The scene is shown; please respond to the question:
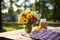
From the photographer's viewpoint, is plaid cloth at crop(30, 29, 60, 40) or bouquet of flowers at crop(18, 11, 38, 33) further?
bouquet of flowers at crop(18, 11, 38, 33)

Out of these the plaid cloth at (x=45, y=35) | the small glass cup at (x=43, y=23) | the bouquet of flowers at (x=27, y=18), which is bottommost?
the plaid cloth at (x=45, y=35)

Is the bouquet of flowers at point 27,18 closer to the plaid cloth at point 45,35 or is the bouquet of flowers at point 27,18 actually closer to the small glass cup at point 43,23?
the small glass cup at point 43,23

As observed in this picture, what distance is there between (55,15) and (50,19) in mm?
938

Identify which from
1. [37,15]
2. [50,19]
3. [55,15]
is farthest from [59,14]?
[37,15]

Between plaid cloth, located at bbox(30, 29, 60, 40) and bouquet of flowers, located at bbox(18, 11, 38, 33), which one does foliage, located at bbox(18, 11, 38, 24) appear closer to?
bouquet of flowers, located at bbox(18, 11, 38, 33)

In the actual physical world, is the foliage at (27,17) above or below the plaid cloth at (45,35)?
above

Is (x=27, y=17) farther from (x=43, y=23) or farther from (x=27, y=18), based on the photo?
(x=43, y=23)

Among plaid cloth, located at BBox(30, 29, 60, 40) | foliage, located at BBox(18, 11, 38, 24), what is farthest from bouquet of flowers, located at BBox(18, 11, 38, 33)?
plaid cloth, located at BBox(30, 29, 60, 40)

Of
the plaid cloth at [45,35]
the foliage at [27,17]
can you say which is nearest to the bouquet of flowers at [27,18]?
the foliage at [27,17]

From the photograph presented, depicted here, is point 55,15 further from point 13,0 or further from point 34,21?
point 34,21

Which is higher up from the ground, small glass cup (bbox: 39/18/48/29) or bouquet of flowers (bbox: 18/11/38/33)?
bouquet of flowers (bbox: 18/11/38/33)

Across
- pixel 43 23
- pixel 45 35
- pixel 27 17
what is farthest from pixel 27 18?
pixel 45 35

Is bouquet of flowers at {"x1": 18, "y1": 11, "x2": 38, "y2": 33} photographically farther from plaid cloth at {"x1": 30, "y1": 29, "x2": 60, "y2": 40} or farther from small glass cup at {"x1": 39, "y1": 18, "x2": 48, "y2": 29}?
plaid cloth at {"x1": 30, "y1": 29, "x2": 60, "y2": 40}

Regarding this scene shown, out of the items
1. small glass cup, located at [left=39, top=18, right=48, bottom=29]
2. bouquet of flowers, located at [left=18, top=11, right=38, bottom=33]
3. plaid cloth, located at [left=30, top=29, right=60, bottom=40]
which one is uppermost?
→ bouquet of flowers, located at [left=18, top=11, right=38, bottom=33]
